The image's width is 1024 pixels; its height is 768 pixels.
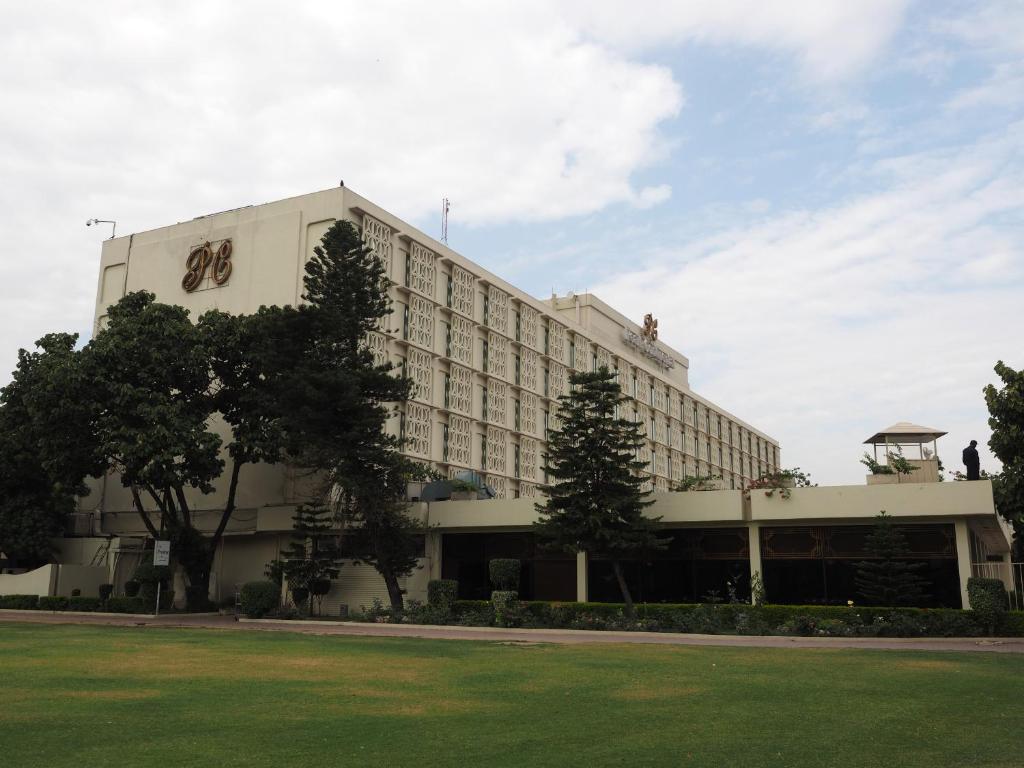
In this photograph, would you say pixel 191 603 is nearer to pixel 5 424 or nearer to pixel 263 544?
pixel 263 544

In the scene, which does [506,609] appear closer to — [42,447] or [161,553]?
[161,553]

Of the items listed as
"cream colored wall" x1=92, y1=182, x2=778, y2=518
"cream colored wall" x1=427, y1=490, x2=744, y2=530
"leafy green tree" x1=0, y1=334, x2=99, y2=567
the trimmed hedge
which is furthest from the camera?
"cream colored wall" x1=92, y1=182, x2=778, y2=518

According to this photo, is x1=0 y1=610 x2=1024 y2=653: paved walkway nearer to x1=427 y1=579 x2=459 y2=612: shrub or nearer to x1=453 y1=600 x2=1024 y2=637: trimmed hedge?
x1=453 y1=600 x2=1024 y2=637: trimmed hedge

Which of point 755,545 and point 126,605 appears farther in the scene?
point 126,605

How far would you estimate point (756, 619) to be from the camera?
2844cm

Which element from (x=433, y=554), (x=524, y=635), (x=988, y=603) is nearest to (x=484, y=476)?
(x=433, y=554)

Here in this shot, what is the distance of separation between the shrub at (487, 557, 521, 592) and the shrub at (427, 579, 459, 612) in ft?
5.23

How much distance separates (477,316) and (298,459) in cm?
1881

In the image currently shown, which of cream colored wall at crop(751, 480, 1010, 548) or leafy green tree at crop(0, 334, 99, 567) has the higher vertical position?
leafy green tree at crop(0, 334, 99, 567)

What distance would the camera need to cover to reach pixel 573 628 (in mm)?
30250

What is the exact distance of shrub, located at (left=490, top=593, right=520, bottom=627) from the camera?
31.0 metres

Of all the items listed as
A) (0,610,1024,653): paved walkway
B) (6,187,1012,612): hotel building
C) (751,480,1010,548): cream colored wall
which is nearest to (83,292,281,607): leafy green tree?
(6,187,1012,612): hotel building

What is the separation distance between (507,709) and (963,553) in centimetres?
2227

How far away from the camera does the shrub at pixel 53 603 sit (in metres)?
40.9
